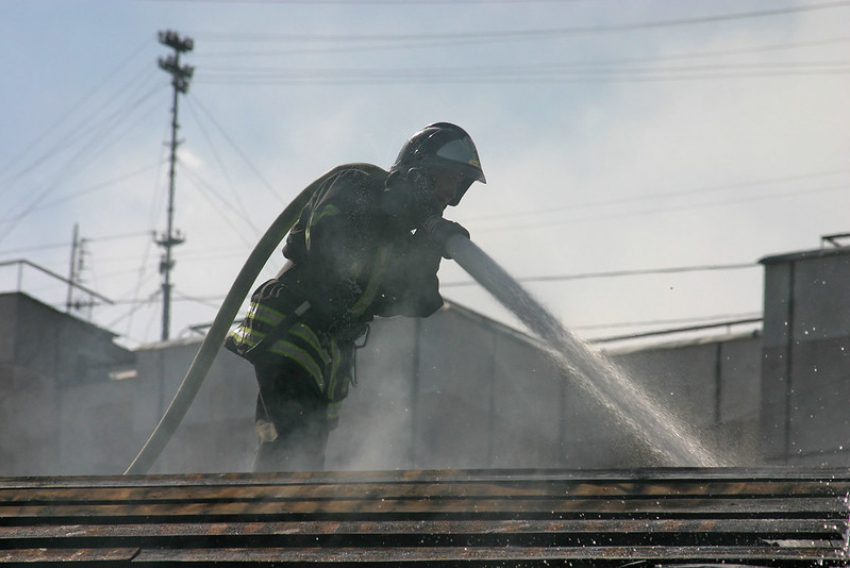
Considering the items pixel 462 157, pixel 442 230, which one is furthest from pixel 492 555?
pixel 462 157

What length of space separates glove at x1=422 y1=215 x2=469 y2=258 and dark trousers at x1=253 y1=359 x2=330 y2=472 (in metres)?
0.92

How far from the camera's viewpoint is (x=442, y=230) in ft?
17.1

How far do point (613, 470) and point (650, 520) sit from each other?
54 cm

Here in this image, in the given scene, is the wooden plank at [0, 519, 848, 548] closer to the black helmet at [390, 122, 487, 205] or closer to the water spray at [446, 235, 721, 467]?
the water spray at [446, 235, 721, 467]

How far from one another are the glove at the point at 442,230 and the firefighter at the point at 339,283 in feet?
0.04

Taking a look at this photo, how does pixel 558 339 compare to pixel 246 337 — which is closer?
pixel 558 339

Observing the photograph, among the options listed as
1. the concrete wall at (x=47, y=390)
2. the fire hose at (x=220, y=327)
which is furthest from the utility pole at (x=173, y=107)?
the fire hose at (x=220, y=327)

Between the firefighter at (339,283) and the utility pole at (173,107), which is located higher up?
the utility pole at (173,107)

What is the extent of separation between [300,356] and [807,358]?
12.1 metres

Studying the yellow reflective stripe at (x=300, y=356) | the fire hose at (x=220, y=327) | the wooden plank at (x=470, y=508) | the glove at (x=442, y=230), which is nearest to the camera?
the wooden plank at (x=470, y=508)

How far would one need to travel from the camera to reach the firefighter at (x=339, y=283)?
5.36m

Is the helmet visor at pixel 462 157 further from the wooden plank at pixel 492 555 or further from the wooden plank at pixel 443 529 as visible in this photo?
the wooden plank at pixel 492 555

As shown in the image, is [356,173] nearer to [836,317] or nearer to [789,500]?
[789,500]

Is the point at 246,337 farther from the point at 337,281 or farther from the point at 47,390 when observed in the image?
the point at 47,390
